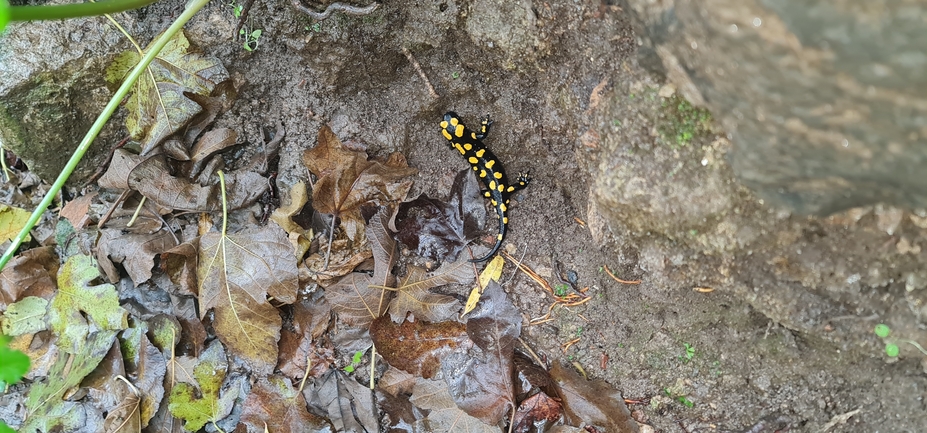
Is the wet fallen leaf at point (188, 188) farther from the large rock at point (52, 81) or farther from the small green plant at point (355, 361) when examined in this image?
the small green plant at point (355, 361)

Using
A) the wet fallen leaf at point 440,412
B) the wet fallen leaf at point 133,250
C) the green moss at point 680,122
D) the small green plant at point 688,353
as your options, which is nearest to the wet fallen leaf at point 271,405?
the wet fallen leaf at point 440,412

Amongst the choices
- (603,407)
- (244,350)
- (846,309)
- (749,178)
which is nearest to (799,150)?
(749,178)

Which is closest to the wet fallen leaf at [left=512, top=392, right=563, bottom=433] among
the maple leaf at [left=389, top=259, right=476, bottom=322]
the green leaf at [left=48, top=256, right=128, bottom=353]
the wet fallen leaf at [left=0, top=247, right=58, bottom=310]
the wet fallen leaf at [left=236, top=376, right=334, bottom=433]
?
the maple leaf at [left=389, top=259, right=476, bottom=322]

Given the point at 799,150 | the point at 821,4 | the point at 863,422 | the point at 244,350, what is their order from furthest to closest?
the point at 244,350 → the point at 863,422 → the point at 799,150 → the point at 821,4

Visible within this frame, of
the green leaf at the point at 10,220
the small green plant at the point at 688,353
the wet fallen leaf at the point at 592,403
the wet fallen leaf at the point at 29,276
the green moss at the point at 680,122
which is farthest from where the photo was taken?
the green leaf at the point at 10,220

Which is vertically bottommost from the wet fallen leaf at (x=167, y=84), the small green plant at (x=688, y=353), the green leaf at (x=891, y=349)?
the small green plant at (x=688, y=353)

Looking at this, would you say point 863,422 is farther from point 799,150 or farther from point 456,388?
point 456,388

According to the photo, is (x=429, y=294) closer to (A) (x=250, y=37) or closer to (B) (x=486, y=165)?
(B) (x=486, y=165)
